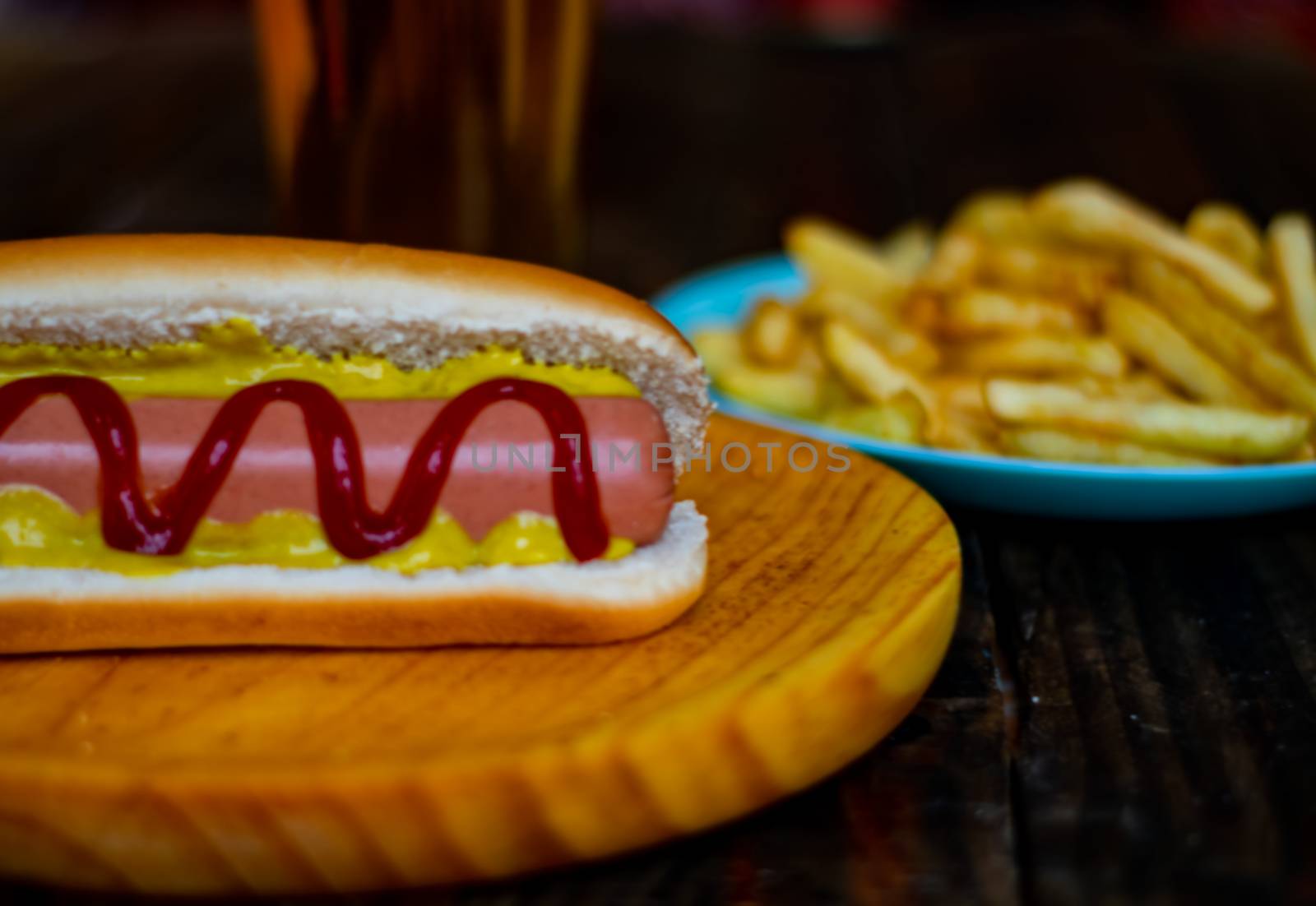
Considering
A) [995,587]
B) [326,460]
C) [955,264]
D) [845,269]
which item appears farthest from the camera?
[845,269]

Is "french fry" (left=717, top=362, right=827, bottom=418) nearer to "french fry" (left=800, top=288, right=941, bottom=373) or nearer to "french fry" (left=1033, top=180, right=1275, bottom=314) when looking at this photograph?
"french fry" (left=800, top=288, right=941, bottom=373)

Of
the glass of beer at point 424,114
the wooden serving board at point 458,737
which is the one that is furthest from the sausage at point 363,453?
the glass of beer at point 424,114

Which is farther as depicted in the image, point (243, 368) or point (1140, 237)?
point (1140, 237)

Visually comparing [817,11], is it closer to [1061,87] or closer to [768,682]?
[1061,87]

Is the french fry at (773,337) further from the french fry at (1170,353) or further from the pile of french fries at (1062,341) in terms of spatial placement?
the french fry at (1170,353)

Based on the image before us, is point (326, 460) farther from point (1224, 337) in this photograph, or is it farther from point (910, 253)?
point (910, 253)

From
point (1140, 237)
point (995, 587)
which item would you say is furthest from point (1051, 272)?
point (995, 587)

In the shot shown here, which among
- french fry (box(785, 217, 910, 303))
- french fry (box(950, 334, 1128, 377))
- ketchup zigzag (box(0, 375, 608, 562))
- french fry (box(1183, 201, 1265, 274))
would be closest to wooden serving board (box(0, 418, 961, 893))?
ketchup zigzag (box(0, 375, 608, 562))
